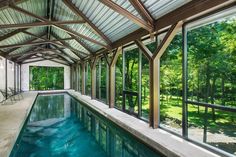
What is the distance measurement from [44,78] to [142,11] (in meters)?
17.7

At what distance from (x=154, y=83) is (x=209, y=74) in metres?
1.52

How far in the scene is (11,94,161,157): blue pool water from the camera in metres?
4.46

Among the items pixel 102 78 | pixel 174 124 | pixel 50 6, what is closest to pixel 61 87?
pixel 102 78

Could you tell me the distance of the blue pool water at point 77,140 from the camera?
4465 mm

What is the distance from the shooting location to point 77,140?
5.55m

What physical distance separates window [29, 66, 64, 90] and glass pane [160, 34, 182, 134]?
55.0 ft

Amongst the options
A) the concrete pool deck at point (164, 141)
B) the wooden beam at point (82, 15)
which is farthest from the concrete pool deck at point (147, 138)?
the wooden beam at point (82, 15)

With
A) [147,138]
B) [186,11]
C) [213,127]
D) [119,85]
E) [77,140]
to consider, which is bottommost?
[77,140]

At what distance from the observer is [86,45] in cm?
1109

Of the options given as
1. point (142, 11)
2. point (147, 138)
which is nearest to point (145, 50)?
point (142, 11)

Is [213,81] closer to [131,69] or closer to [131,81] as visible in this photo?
[131,81]

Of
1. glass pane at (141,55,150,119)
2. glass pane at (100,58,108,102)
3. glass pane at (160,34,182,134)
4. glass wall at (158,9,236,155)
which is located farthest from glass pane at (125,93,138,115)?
glass pane at (100,58,108,102)

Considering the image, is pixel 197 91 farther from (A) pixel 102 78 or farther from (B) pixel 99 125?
(A) pixel 102 78

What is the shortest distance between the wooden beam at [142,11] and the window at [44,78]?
17.4 metres
